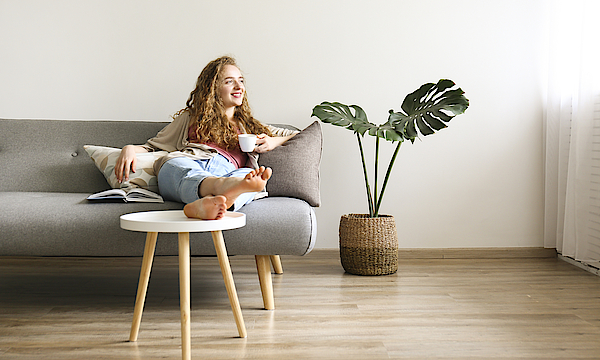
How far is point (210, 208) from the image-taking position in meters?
1.46

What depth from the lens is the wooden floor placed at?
4.94 feet

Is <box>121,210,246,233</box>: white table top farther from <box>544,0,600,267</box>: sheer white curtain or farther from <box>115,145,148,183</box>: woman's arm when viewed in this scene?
<box>544,0,600,267</box>: sheer white curtain

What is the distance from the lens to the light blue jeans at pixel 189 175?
1811mm

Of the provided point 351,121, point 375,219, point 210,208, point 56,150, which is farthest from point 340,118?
point 56,150

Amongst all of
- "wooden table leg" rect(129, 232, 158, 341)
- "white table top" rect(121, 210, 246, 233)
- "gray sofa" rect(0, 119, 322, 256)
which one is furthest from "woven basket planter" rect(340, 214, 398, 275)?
"wooden table leg" rect(129, 232, 158, 341)

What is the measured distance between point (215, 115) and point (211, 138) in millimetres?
119

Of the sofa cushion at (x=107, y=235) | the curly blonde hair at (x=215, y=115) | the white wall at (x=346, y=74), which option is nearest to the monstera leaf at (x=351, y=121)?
the curly blonde hair at (x=215, y=115)

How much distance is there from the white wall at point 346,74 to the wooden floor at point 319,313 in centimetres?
39

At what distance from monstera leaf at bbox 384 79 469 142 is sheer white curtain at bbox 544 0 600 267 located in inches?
27.5

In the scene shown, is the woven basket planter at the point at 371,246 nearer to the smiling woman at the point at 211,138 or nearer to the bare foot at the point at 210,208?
the smiling woman at the point at 211,138

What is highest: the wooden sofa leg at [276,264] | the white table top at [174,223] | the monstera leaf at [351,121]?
the monstera leaf at [351,121]

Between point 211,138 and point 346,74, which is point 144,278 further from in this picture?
point 346,74

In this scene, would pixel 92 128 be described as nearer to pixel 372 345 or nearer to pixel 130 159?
pixel 130 159

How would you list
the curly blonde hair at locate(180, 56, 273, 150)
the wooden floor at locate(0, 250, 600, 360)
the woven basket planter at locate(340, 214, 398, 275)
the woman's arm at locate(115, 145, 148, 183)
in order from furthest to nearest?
the woven basket planter at locate(340, 214, 398, 275)
the curly blonde hair at locate(180, 56, 273, 150)
the woman's arm at locate(115, 145, 148, 183)
the wooden floor at locate(0, 250, 600, 360)
